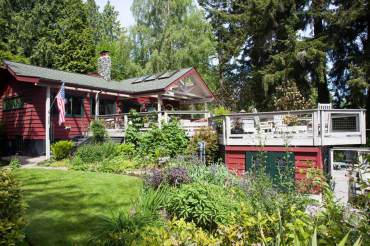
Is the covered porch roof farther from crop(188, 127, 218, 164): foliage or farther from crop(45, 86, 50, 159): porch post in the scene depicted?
crop(188, 127, 218, 164): foliage

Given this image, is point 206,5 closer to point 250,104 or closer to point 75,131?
point 250,104

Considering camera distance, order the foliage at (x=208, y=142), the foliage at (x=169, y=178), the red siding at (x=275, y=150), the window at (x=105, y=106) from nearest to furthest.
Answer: the foliage at (x=169, y=178) → the red siding at (x=275, y=150) → the foliage at (x=208, y=142) → the window at (x=105, y=106)

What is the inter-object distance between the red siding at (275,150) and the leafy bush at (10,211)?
644 cm

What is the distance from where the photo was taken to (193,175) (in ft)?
25.6

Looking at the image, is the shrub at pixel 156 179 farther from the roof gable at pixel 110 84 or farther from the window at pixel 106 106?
the window at pixel 106 106

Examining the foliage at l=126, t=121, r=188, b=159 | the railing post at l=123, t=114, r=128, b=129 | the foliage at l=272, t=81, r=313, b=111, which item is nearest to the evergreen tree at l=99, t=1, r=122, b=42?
the foliage at l=272, t=81, r=313, b=111

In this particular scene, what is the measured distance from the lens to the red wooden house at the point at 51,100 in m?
16.8

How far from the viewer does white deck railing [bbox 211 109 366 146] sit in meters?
10.0

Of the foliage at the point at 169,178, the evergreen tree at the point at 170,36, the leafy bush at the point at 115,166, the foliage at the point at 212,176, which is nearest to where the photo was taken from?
the foliage at the point at 169,178

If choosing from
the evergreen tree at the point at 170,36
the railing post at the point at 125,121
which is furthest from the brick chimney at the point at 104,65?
the evergreen tree at the point at 170,36

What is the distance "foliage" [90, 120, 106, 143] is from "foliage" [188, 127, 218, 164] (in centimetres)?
511

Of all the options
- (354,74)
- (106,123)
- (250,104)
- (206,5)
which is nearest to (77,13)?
(206,5)

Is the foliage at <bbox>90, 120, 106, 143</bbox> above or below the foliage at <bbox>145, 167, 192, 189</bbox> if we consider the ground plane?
above

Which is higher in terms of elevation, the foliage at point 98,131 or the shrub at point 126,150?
the foliage at point 98,131
